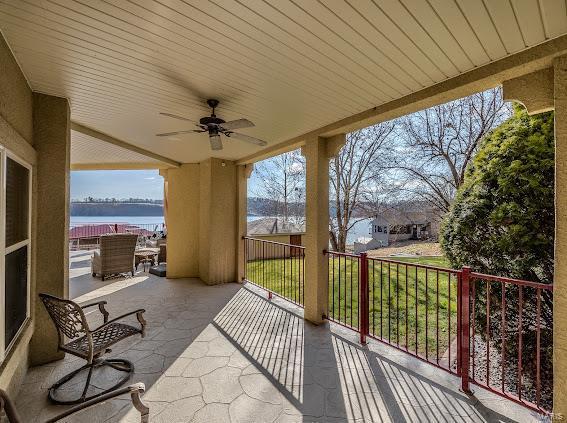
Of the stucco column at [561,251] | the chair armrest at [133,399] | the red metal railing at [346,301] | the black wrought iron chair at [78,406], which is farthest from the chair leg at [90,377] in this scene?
the stucco column at [561,251]

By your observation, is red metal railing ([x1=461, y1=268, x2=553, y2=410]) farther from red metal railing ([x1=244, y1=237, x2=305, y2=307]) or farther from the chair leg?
the chair leg

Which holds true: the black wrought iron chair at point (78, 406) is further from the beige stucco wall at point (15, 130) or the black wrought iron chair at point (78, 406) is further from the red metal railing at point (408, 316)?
the red metal railing at point (408, 316)

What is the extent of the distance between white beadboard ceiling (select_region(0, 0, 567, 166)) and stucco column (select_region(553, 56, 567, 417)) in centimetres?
41

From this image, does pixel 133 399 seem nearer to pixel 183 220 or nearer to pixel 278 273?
pixel 183 220

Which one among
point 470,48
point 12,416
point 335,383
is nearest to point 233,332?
point 335,383

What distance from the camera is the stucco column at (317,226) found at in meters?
3.82

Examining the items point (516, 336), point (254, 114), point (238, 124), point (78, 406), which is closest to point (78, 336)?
point (78, 406)

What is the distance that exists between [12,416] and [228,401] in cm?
146

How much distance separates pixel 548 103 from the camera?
6.68ft

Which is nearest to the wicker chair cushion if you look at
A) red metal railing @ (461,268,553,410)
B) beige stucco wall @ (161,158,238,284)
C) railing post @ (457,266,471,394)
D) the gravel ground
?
railing post @ (457,266,471,394)

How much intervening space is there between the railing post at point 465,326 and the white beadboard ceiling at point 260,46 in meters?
1.74

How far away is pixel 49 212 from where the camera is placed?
2.84 meters

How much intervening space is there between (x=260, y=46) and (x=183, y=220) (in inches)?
199

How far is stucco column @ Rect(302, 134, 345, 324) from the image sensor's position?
12.5ft
